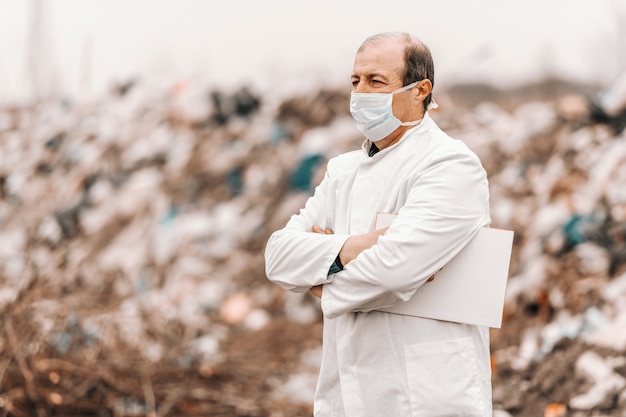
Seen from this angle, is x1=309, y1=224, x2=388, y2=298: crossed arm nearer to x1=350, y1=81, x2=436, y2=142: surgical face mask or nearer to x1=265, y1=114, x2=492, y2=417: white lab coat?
x1=265, y1=114, x2=492, y2=417: white lab coat

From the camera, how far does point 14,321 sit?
3.92 m

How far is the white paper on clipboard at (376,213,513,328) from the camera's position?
6.49ft

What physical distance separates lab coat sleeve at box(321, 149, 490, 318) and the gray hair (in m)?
0.21

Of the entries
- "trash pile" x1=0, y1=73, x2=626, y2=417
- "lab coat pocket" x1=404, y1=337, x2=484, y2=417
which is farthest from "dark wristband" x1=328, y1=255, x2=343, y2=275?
"trash pile" x1=0, y1=73, x2=626, y2=417

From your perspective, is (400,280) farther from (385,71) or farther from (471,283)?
(385,71)

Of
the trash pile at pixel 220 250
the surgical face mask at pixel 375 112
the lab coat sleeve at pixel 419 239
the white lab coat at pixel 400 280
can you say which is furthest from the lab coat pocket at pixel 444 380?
the trash pile at pixel 220 250

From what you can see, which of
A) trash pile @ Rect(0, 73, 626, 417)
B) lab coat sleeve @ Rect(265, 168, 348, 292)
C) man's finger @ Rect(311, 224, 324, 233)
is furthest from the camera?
trash pile @ Rect(0, 73, 626, 417)

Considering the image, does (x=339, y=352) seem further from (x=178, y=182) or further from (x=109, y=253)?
(x=178, y=182)

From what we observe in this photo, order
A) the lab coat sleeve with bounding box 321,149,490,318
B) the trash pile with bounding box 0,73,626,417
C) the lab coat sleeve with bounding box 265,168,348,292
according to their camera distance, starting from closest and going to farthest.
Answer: the lab coat sleeve with bounding box 321,149,490,318
the lab coat sleeve with bounding box 265,168,348,292
the trash pile with bounding box 0,73,626,417

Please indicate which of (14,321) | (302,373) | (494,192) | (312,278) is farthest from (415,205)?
(494,192)

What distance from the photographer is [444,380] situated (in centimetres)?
194

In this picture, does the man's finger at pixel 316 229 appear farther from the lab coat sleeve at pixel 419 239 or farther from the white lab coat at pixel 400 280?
the lab coat sleeve at pixel 419 239

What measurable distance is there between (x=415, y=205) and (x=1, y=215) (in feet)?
22.3

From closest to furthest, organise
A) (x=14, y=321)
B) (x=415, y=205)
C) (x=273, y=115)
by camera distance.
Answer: (x=415, y=205) < (x=14, y=321) < (x=273, y=115)
